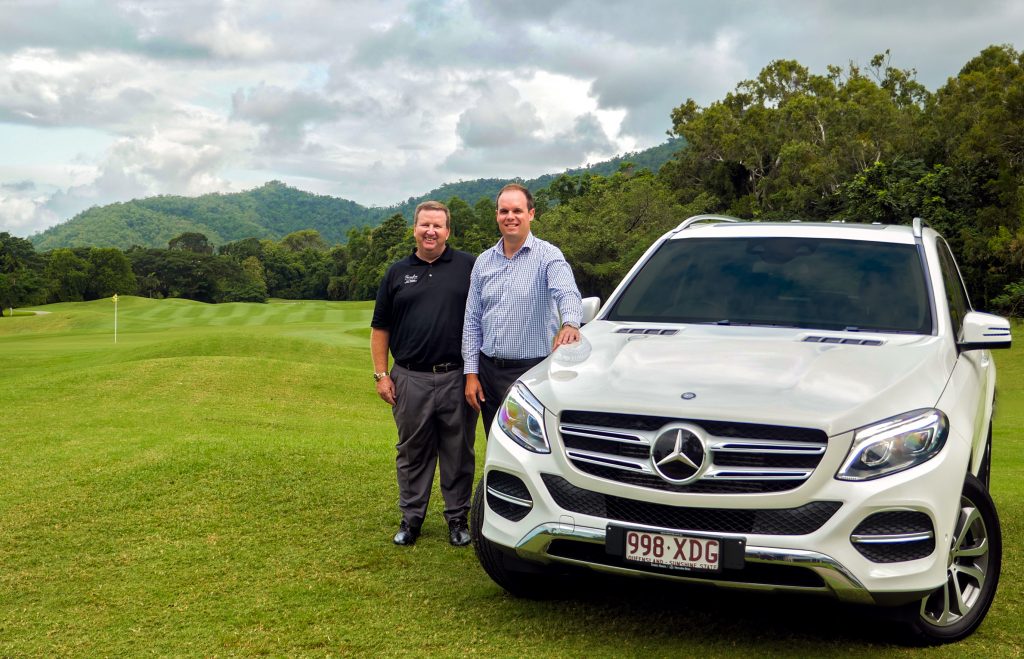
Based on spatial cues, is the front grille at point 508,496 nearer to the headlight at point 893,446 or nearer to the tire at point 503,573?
the tire at point 503,573

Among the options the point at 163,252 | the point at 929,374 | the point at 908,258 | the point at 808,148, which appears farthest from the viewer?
the point at 163,252

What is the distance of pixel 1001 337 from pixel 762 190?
2884 inches

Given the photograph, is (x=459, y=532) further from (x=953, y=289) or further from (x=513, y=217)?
(x=953, y=289)

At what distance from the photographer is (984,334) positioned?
465 centimetres

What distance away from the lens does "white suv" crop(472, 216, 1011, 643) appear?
12.0ft

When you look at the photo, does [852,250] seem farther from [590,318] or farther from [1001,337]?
[590,318]

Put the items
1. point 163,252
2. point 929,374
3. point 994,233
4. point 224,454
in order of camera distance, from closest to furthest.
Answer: point 929,374 → point 224,454 → point 994,233 → point 163,252

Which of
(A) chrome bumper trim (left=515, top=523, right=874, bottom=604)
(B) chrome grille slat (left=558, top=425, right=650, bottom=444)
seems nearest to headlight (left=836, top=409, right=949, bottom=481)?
(A) chrome bumper trim (left=515, top=523, right=874, bottom=604)

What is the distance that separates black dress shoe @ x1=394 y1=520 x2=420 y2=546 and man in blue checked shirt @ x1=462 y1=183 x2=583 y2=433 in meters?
0.96

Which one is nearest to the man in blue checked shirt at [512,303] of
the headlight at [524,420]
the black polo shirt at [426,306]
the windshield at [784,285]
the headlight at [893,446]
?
the black polo shirt at [426,306]

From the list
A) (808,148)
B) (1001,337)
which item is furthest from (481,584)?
(808,148)

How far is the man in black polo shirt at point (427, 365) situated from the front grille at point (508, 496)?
1648mm

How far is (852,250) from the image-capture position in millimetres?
5434

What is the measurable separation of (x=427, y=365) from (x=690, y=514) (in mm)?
2600
